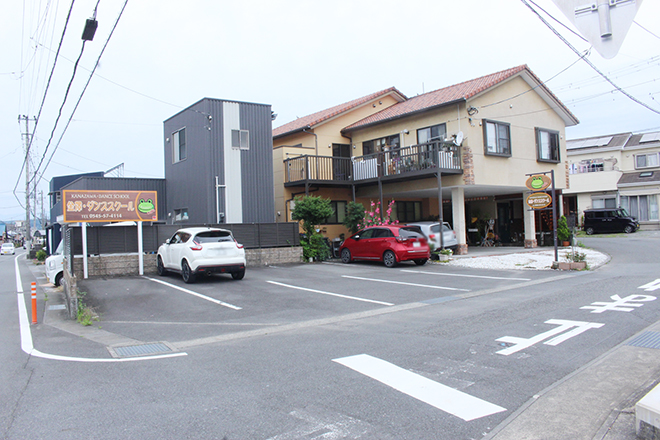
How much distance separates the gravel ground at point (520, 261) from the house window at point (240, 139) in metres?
10.2

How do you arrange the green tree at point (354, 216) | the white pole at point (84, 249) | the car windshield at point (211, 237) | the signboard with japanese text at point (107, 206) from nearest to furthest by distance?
the car windshield at point (211, 237)
the signboard with japanese text at point (107, 206)
the white pole at point (84, 249)
the green tree at point (354, 216)

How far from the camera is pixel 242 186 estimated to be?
2086cm

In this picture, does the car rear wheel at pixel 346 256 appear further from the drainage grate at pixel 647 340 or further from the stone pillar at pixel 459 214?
the drainage grate at pixel 647 340

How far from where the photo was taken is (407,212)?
86.4 ft

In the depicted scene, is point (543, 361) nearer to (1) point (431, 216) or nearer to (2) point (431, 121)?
(2) point (431, 121)

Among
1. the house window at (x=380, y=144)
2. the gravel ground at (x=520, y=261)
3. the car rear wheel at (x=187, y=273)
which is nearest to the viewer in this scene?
the car rear wheel at (x=187, y=273)

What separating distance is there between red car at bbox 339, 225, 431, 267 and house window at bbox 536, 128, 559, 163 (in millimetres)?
10339

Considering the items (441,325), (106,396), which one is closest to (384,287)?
(441,325)

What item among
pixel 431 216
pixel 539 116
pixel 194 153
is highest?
pixel 539 116

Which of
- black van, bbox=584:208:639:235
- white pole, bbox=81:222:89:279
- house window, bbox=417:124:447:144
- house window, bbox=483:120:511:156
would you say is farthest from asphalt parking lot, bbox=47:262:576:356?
black van, bbox=584:208:639:235

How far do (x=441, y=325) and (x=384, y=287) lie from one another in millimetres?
4852

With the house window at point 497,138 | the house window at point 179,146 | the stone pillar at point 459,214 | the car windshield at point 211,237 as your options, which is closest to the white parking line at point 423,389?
the car windshield at point 211,237

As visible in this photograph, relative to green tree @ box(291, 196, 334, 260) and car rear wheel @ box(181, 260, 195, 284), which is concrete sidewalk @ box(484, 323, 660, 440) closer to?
car rear wheel @ box(181, 260, 195, 284)

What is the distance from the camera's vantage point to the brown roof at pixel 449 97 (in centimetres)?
2066
